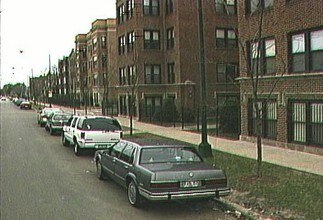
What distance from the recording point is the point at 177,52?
37.4 metres

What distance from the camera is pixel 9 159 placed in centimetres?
1745

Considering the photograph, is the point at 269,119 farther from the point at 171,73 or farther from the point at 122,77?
the point at 122,77

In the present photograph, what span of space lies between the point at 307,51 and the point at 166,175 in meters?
9.87

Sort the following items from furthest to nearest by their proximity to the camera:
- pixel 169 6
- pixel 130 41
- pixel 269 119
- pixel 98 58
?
pixel 98 58 < pixel 130 41 < pixel 169 6 < pixel 269 119

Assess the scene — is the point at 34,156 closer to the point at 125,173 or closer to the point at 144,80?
the point at 125,173

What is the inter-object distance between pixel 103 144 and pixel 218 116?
824 cm

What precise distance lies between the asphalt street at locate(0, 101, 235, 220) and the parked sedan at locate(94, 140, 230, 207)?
404 mm

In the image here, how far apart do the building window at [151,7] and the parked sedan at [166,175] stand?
3000 cm

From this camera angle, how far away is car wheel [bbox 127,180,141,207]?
30.7 feet

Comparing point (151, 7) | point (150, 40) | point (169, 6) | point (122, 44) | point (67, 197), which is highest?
point (151, 7)

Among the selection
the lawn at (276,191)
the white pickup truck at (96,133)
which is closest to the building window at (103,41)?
the white pickup truck at (96,133)

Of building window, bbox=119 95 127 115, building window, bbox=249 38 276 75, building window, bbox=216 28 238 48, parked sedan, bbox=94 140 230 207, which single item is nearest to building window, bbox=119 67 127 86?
building window, bbox=119 95 127 115

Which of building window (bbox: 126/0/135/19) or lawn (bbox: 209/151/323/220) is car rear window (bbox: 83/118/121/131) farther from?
building window (bbox: 126/0/135/19)

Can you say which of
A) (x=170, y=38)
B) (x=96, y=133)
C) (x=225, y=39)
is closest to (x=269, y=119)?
(x=96, y=133)
